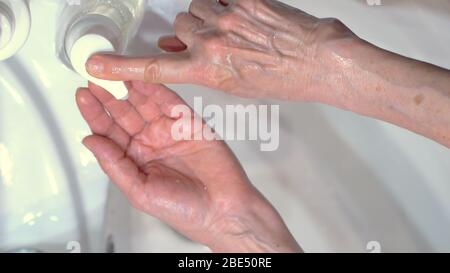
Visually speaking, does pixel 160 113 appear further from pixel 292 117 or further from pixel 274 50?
pixel 292 117

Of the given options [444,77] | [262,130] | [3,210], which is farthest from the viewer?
[262,130]

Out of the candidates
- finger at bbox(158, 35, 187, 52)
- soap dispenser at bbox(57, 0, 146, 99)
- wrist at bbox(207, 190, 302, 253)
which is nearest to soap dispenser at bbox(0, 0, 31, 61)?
soap dispenser at bbox(57, 0, 146, 99)

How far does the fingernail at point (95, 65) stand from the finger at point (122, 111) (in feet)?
0.24

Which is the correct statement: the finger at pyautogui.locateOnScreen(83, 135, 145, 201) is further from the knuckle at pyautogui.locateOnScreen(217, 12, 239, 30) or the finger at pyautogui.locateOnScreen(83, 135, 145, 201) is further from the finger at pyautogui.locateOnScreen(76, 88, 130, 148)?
the knuckle at pyautogui.locateOnScreen(217, 12, 239, 30)

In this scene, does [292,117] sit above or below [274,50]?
above

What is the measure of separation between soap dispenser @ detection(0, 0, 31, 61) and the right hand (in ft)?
0.55

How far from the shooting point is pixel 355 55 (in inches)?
26.5

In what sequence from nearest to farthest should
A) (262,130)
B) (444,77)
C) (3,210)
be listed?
(444,77)
(3,210)
(262,130)

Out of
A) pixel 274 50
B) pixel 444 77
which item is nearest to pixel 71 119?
pixel 274 50

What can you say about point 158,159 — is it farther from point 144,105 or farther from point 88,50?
point 88,50

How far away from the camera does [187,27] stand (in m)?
0.69

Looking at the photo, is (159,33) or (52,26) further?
(159,33)

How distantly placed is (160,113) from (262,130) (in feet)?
0.90
